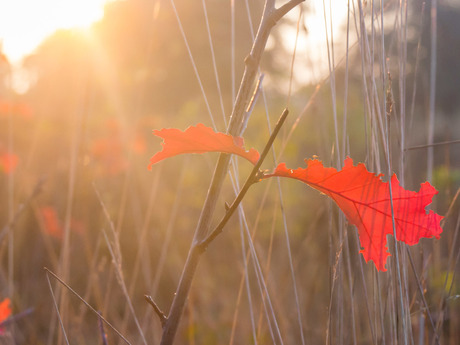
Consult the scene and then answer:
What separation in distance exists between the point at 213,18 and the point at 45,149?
1745 mm

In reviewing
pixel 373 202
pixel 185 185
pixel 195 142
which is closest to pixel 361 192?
pixel 373 202


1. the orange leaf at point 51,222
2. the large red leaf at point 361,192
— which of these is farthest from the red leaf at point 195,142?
the orange leaf at point 51,222

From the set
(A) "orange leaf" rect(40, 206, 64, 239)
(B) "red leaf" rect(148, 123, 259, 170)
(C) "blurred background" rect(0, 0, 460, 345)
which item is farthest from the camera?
(A) "orange leaf" rect(40, 206, 64, 239)

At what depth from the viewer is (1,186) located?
3086mm

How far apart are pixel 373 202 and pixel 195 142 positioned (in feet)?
0.47

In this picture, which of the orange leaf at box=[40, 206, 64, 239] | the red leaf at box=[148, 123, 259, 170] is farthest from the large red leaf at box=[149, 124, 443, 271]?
the orange leaf at box=[40, 206, 64, 239]

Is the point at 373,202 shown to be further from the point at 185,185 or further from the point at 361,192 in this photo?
the point at 185,185

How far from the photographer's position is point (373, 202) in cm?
37

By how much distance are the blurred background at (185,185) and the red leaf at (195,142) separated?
10.4 inches

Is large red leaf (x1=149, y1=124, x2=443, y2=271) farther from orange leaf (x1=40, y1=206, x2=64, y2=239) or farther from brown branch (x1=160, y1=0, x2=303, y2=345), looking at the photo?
orange leaf (x1=40, y1=206, x2=64, y2=239)

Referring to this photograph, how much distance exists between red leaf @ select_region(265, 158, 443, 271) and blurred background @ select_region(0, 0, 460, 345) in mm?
184

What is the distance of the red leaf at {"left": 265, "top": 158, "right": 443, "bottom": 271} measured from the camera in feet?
1.12

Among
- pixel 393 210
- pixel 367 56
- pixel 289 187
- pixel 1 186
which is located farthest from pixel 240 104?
pixel 1 186

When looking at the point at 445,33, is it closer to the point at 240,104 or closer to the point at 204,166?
the point at 204,166
